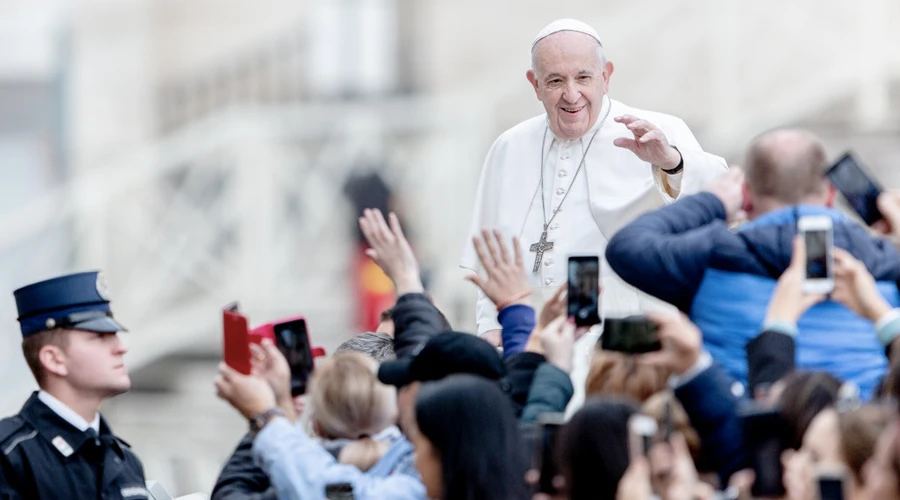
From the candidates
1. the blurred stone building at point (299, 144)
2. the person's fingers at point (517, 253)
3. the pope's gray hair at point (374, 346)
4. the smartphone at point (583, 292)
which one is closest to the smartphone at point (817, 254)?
the smartphone at point (583, 292)

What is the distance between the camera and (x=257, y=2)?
1784 centimetres

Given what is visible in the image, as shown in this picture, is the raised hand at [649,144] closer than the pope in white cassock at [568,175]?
Yes

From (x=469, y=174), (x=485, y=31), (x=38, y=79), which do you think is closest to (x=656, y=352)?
(x=469, y=174)

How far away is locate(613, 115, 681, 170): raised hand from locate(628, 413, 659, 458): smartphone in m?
1.60

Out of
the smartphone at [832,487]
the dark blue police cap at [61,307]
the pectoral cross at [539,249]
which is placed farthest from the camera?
the pectoral cross at [539,249]

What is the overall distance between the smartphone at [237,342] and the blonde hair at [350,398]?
21cm

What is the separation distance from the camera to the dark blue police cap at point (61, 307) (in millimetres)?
6051

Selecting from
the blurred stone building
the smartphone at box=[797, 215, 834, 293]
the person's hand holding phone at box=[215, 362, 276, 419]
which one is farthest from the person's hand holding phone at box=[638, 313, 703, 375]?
the blurred stone building

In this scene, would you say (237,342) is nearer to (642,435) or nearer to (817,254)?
(642,435)

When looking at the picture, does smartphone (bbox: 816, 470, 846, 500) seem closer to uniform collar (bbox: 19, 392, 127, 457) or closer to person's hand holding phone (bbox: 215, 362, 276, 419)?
person's hand holding phone (bbox: 215, 362, 276, 419)

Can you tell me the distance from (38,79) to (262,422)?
13.2 m

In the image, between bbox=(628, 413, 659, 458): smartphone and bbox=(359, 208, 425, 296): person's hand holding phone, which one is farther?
bbox=(359, 208, 425, 296): person's hand holding phone

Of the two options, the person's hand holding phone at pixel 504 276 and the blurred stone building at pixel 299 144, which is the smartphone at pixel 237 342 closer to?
the person's hand holding phone at pixel 504 276

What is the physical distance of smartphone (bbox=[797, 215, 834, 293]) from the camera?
5.10m
